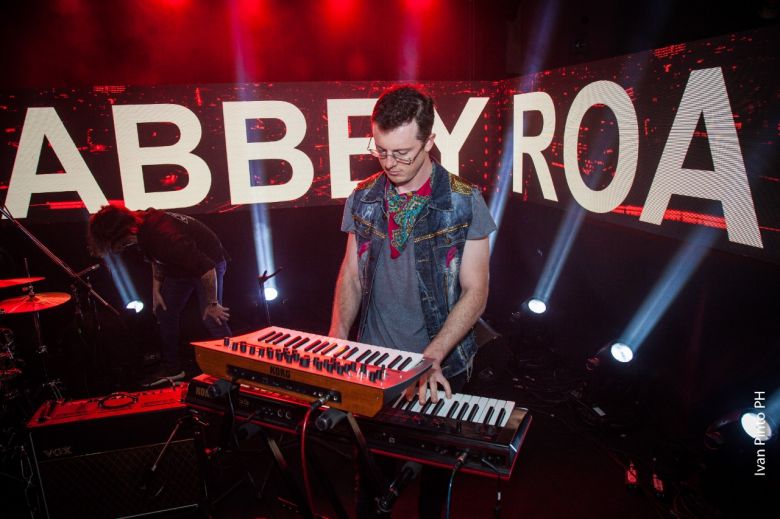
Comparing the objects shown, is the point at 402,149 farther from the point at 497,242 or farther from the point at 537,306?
the point at 497,242

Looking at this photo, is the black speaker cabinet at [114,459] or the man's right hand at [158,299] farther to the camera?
the man's right hand at [158,299]

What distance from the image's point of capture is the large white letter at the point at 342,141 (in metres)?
5.62

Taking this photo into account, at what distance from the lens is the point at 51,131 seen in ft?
16.1

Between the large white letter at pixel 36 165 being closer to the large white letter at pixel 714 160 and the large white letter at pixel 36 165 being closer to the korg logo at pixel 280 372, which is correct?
the korg logo at pixel 280 372

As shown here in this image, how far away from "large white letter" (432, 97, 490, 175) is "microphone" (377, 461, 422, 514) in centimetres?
461

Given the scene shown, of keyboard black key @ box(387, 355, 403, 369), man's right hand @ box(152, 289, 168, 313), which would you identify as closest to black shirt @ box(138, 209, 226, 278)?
man's right hand @ box(152, 289, 168, 313)

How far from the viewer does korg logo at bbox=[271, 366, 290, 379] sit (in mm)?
1728

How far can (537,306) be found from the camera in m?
4.93

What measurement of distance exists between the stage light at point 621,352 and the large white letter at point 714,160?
112cm

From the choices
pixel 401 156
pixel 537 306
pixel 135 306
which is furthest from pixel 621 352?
pixel 135 306

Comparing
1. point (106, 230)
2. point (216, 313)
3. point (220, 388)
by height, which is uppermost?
point (106, 230)

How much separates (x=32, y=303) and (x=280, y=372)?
130 inches

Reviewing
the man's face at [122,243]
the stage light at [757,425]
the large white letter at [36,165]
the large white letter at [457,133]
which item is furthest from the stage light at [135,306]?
the stage light at [757,425]

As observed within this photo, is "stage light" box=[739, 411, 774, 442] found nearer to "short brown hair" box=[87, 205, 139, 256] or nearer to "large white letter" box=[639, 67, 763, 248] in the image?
"large white letter" box=[639, 67, 763, 248]
